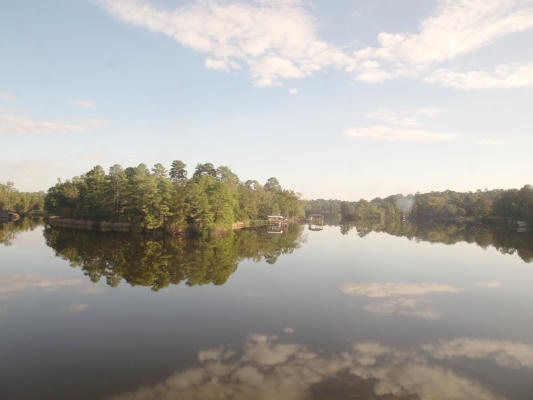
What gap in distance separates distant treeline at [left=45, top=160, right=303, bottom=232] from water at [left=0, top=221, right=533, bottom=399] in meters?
20.2

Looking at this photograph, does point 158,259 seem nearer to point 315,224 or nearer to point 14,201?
point 315,224

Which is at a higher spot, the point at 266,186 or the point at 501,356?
the point at 266,186

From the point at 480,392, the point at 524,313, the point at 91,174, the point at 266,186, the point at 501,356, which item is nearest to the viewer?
the point at 480,392

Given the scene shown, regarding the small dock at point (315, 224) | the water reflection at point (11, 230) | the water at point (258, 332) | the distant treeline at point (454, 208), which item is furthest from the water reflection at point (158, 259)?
the distant treeline at point (454, 208)

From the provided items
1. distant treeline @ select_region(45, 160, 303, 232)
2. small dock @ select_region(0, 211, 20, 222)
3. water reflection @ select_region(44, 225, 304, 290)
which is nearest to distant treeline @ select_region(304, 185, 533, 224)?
distant treeline @ select_region(45, 160, 303, 232)

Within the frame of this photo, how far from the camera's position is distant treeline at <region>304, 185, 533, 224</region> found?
82.4 metres

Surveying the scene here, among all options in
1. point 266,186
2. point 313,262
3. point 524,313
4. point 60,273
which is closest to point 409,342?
point 524,313

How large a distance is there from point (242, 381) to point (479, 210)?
121626mm

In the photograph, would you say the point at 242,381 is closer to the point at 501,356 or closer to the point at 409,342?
the point at 409,342

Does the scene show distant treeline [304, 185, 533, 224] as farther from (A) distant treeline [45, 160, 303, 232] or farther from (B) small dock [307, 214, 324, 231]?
(A) distant treeline [45, 160, 303, 232]

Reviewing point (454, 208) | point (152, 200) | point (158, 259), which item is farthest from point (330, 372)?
point (454, 208)

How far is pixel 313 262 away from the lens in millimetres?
28062

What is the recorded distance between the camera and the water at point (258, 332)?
8414mm

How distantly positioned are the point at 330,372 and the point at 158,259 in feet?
66.0
